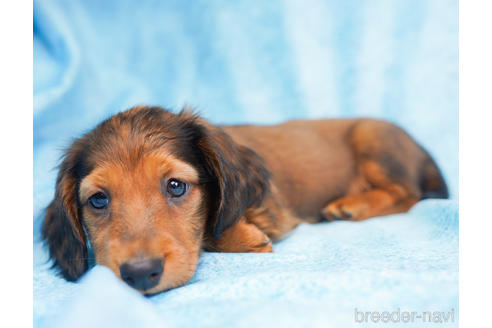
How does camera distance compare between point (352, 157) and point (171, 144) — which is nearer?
point (171, 144)

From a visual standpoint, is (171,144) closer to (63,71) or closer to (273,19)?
(63,71)

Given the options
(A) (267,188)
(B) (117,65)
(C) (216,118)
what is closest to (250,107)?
(C) (216,118)

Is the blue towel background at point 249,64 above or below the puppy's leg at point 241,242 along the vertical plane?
above

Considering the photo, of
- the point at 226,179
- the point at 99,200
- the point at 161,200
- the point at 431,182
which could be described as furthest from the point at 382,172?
the point at 99,200

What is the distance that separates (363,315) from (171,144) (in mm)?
1053

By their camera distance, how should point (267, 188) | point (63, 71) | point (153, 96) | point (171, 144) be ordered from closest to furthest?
point (171, 144)
point (267, 188)
point (63, 71)
point (153, 96)

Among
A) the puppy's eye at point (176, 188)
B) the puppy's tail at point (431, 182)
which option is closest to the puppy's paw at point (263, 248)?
the puppy's eye at point (176, 188)

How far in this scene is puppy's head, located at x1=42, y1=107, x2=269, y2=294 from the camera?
1.56m

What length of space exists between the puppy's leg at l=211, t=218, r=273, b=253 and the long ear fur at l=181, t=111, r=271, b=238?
11cm

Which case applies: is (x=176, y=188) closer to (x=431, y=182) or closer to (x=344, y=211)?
(x=344, y=211)

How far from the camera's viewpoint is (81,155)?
6.48 ft

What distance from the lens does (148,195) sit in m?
1.75

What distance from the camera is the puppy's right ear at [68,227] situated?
1.91 meters

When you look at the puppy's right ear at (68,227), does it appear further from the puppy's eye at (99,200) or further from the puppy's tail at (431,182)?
the puppy's tail at (431,182)
